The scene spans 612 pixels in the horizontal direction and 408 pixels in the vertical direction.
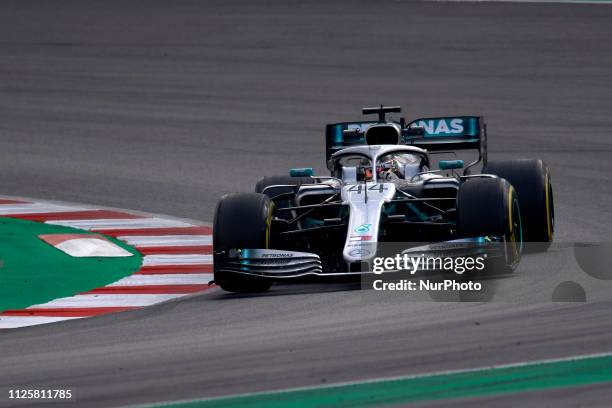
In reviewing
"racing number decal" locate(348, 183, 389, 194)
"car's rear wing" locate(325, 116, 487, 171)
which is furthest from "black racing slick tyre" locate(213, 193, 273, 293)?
"car's rear wing" locate(325, 116, 487, 171)

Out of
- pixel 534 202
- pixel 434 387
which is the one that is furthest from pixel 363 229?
pixel 434 387

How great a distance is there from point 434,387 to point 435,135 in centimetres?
669

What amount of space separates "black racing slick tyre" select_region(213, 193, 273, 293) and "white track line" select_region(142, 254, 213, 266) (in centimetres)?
179

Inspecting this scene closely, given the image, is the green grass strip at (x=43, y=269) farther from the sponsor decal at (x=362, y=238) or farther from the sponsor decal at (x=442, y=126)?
the sponsor decal at (x=442, y=126)

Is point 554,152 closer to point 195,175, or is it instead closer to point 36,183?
point 195,175

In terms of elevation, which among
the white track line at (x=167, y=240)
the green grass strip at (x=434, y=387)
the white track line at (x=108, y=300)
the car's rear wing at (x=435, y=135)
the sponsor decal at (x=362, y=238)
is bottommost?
the white track line at (x=167, y=240)

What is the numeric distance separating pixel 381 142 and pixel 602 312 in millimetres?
4226

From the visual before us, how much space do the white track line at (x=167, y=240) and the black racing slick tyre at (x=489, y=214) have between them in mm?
3707

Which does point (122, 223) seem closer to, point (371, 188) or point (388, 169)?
point (388, 169)

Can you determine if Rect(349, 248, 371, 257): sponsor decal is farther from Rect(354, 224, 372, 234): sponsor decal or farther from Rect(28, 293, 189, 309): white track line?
Rect(28, 293, 189, 309): white track line

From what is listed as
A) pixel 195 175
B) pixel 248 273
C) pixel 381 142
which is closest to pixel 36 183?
pixel 195 175

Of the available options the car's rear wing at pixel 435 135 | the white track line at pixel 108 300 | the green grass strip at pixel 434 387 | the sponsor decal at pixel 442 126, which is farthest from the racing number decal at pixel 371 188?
the green grass strip at pixel 434 387

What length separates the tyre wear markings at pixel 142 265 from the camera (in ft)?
35.4

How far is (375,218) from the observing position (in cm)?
1116
